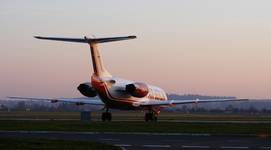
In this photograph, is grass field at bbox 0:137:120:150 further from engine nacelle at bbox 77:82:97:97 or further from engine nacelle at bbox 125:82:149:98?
engine nacelle at bbox 125:82:149:98

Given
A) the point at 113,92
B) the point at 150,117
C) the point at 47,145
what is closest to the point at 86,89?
the point at 113,92

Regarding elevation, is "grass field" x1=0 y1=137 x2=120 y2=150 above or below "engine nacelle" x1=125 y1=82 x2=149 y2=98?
below

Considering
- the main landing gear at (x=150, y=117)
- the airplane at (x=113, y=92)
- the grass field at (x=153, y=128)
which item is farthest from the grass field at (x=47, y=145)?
the main landing gear at (x=150, y=117)

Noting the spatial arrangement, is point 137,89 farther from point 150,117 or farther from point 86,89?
point 86,89

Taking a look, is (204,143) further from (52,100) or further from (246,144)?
(52,100)

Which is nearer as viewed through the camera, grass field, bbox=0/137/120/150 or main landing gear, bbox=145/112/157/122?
grass field, bbox=0/137/120/150

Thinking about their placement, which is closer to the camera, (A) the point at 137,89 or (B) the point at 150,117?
(A) the point at 137,89

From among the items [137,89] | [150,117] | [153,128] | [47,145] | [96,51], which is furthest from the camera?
[150,117]

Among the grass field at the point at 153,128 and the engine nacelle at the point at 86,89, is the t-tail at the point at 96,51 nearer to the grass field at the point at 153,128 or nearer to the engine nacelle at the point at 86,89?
the engine nacelle at the point at 86,89

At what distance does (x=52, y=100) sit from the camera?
214 ft

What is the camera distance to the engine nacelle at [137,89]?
60.1m

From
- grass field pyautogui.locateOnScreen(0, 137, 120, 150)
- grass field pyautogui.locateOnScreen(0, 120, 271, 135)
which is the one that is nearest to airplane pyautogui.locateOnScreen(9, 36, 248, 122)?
grass field pyautogui.locateOnScreen(0, 120, 271, 135)

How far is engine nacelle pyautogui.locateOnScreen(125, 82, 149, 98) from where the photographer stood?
197 feet

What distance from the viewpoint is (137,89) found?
6041 cm
